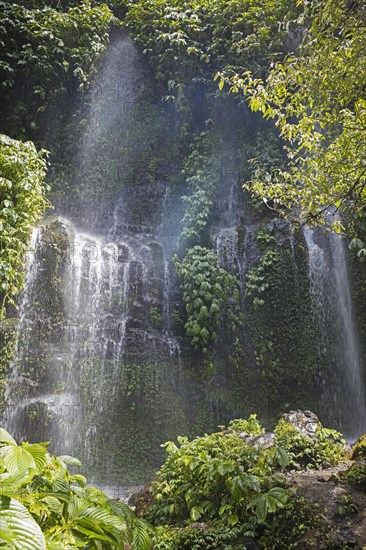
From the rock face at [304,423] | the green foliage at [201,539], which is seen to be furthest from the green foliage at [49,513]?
the rock face at [304,423]

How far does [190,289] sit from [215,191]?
3.09 meters

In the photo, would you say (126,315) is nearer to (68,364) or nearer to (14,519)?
(68,364)

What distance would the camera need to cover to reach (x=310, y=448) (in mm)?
4383

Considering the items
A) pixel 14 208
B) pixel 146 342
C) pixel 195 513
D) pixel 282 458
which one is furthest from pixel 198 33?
pixel 195 513

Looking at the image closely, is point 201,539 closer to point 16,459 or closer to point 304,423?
point 16,459

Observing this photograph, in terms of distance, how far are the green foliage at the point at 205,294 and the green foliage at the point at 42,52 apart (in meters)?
5.98

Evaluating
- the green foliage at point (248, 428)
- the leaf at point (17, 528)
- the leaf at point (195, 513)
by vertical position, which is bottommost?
the leaf at point (195, 513)

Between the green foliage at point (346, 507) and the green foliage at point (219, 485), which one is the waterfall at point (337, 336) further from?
the green foliage at point (346, 507)

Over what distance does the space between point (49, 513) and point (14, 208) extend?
6.35m

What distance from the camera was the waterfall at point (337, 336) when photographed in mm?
7164

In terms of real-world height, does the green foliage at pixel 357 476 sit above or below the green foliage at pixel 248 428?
below

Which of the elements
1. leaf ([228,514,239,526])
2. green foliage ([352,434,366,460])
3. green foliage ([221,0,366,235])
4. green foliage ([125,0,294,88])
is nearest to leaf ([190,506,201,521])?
leaf ([228,514,239,526])

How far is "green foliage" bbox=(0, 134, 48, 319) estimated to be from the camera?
21.4 feet

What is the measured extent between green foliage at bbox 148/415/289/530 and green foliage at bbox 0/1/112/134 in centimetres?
936
